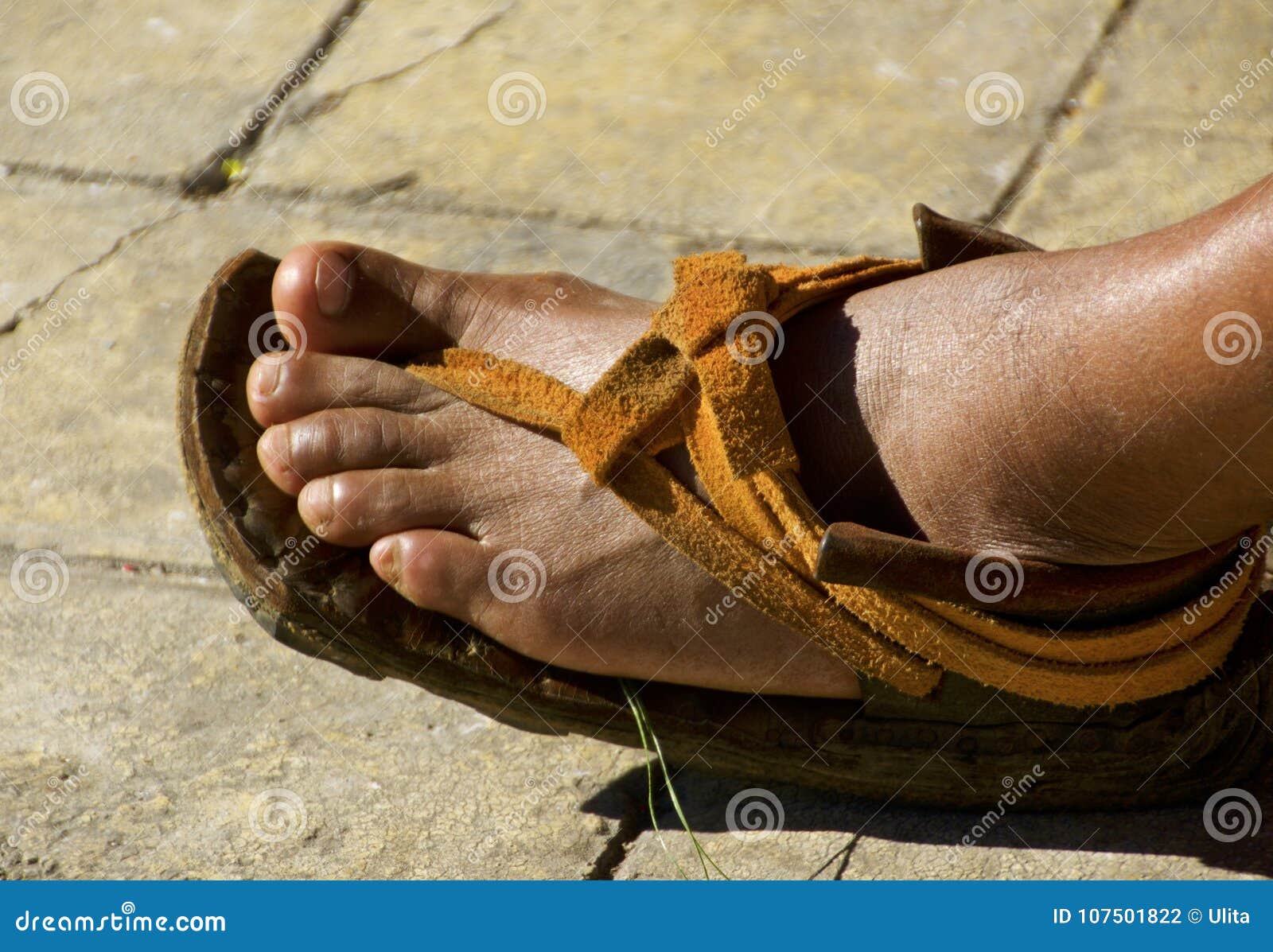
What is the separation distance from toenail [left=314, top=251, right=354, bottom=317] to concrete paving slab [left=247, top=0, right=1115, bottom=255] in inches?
27.9

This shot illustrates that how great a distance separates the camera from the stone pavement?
Result: 54.1 inches

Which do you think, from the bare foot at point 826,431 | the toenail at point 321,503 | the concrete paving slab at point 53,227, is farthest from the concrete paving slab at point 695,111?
the toenail at point 321,503

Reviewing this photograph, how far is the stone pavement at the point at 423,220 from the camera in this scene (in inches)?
54.1

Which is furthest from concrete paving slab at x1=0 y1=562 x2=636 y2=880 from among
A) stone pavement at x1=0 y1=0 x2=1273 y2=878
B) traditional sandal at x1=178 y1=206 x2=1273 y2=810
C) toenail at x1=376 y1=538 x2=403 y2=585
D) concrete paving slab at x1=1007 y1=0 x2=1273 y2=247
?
concrete paving slab at x1=1007 y1=0 x2=1273 y2=247

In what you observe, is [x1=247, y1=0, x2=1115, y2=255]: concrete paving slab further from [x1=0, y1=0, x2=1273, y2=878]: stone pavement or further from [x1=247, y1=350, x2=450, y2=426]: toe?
[x1=247, y1=350, x2=450, y2=426]: toe

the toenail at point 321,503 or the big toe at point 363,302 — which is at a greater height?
the big toe at point 363,302

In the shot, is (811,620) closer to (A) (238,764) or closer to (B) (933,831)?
(B) (933,831)

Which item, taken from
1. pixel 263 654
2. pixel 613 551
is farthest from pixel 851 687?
pixel 263 654

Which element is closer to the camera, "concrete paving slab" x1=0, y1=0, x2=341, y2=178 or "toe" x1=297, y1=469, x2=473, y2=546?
"toe" x1=297, y1=469, x2=473, y2=546

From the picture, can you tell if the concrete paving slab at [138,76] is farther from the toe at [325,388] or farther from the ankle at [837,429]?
the ankle at [837,429]

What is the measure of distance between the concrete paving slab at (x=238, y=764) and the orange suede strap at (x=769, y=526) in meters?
0.32

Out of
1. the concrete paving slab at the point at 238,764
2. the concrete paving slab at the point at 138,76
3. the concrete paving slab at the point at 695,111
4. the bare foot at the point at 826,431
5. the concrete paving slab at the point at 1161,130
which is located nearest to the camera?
the bare foot at the point at 826,431

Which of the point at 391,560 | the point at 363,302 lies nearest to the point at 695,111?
the point at 363,302

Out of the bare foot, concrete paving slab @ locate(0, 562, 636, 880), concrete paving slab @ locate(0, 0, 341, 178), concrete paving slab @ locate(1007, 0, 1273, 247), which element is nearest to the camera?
the bare foot
